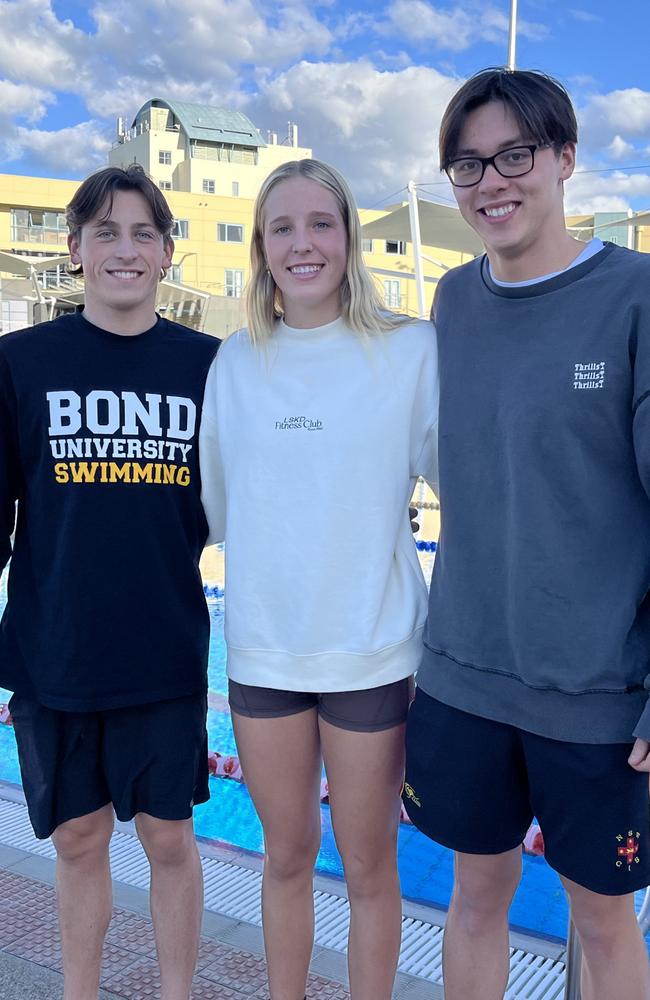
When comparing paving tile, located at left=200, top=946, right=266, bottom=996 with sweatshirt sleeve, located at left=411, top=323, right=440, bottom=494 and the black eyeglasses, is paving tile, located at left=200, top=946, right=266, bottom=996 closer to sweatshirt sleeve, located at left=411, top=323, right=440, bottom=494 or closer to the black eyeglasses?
sweatshirt sleeve, located at left=411, top=323, right=440, bottom=494

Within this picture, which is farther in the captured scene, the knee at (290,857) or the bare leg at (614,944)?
the knee at (290,857)

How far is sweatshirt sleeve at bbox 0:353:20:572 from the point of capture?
2000 millimetres

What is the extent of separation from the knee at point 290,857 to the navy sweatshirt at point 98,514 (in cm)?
42

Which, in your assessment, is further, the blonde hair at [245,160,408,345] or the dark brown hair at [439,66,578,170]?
the blonde hair at [245,160,408,345]

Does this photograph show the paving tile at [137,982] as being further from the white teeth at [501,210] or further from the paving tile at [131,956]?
the white teeth at [501,210]

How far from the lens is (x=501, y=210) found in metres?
1.68

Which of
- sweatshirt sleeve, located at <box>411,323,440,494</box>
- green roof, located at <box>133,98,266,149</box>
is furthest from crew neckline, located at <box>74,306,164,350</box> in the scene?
green roof, located at <box>133,98,266,149</box>

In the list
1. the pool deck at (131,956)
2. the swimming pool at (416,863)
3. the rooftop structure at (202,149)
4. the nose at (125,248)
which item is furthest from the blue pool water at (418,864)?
the rooftop structure at (202,149)

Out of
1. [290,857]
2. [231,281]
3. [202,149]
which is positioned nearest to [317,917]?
[290,857]

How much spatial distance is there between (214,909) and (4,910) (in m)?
0.63

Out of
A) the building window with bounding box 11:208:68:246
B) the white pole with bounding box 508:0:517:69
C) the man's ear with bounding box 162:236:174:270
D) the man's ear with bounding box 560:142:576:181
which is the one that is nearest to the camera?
the man's ear with bounding box 560:142:576:181

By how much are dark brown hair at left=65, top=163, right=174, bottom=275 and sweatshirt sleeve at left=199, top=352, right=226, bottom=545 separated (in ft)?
1.35

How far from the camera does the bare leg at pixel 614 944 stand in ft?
5.41

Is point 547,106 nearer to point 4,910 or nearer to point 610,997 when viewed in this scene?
point 610,997
